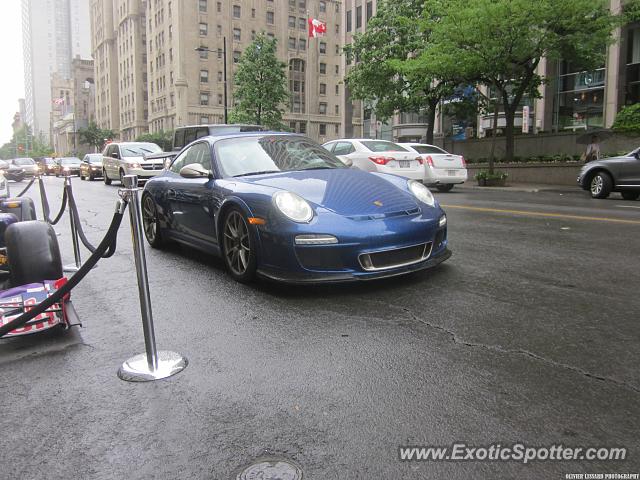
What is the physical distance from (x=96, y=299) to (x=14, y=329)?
1416mm

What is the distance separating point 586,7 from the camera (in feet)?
65.4

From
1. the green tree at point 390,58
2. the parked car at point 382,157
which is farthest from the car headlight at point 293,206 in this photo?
the green tree at point 390,58

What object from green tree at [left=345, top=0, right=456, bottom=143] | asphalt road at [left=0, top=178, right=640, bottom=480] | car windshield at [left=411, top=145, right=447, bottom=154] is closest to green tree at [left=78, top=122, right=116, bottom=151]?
green tree at [left=345, top=0, right=456, bottom=143]

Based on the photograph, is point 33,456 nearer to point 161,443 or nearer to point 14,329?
point 161,443

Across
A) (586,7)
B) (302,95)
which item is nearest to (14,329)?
(586,7)

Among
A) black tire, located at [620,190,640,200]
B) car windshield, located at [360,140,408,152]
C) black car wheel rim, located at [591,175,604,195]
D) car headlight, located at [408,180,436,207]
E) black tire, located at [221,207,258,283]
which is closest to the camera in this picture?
black tire, located at [221,207,258,283]

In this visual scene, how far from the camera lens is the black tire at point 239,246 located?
193 inches

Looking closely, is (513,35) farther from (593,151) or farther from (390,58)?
(390,58)

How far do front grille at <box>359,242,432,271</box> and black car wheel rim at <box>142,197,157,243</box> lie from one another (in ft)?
11.8

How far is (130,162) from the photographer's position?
21.7 metres

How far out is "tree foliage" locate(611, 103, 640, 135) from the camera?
21953 mm

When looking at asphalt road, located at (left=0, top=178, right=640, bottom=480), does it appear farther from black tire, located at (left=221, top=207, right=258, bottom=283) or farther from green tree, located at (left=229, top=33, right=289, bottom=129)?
green tree, located at (left=229, top=33, right=289, bottom=129)

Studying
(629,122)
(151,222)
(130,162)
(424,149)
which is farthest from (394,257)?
(629,122)

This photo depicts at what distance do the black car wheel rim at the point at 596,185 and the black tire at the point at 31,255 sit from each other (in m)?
14.8
